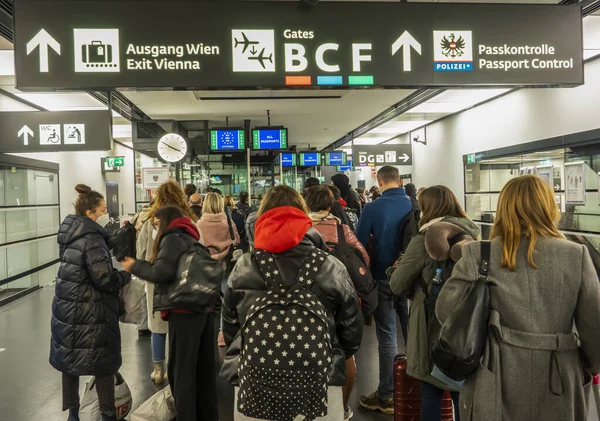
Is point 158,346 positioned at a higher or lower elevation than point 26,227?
lower

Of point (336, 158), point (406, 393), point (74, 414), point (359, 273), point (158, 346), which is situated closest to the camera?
point (359, 273)

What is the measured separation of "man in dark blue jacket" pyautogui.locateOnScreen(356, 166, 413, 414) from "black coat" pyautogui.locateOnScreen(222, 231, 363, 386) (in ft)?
Result: 5.13

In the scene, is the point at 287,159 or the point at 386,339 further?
the point at 287,159

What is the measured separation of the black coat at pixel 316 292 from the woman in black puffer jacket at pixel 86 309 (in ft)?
4.73

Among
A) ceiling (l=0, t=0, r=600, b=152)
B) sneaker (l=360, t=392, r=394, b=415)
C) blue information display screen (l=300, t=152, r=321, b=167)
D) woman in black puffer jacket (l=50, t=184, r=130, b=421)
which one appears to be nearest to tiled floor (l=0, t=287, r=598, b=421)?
sneaker (l=360, t=392, r=394, b=415)

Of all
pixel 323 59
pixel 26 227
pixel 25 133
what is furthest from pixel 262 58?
pixel 26 227

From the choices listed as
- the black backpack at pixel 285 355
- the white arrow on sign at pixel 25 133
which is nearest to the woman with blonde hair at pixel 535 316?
the black backpack at pixel 285 355

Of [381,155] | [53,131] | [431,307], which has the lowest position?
[431,307]

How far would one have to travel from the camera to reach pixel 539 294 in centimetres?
180

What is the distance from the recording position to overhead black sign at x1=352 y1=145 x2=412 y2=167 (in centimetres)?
1452

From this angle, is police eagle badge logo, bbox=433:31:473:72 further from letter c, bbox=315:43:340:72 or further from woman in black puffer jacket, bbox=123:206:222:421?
woman in black puffer jacket, bbox=123:206:222:421

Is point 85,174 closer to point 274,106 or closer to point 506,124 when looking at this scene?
point 274,106

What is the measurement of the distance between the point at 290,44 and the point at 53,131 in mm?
4395

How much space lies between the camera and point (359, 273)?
2.95 m
